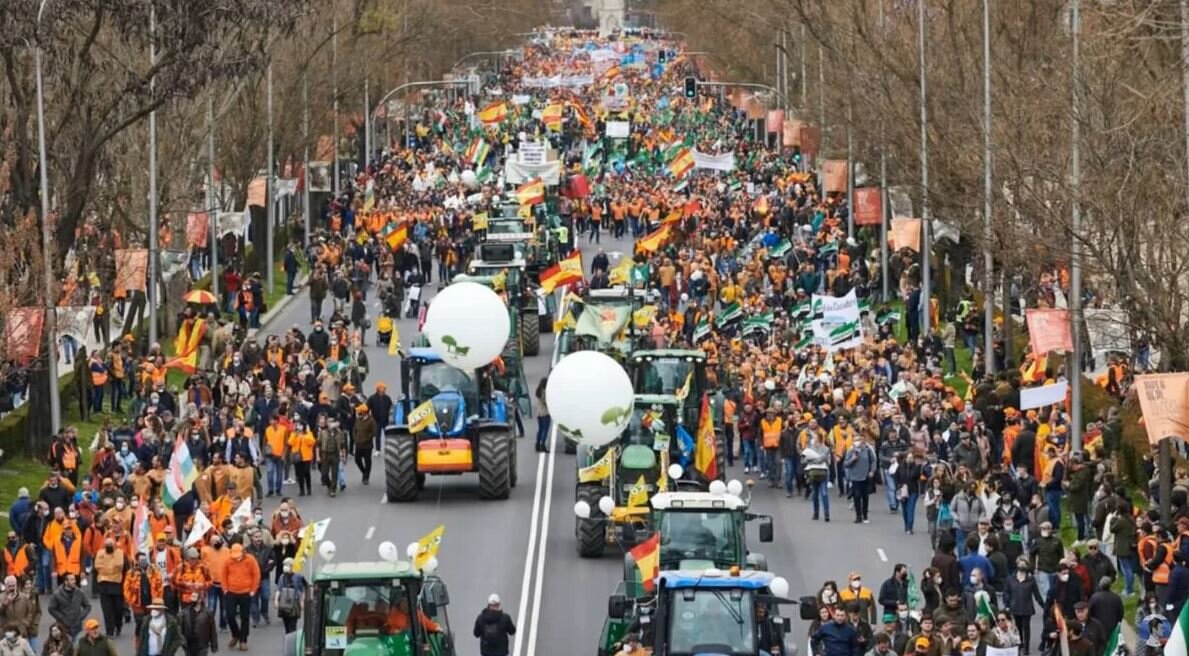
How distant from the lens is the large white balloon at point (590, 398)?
36.1 meters

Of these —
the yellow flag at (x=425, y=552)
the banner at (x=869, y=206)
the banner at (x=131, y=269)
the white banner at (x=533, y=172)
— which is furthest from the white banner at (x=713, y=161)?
the yellow flag at (x=425, y=552)

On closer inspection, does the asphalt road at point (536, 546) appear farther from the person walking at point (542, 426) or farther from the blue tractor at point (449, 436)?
the blue tractor at point (449, 436)

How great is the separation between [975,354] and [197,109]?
19.7m

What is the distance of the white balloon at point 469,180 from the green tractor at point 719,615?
59293mm

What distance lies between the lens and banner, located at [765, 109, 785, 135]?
10019cm

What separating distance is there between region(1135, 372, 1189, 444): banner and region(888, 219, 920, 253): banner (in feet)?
80.8

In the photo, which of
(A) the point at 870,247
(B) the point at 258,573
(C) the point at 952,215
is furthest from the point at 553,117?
(B) the point at 258,573

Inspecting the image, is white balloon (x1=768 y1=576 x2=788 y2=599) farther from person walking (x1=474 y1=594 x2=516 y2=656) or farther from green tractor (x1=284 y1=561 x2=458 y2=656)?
person walking (x1=474 y1=594 x2=516 y2=656)

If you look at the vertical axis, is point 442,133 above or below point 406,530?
above

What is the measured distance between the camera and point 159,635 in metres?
30.8

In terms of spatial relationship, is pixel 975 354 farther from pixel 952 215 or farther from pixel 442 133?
pixel 442 133

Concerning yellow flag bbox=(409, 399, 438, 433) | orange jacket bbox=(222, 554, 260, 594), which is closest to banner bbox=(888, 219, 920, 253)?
yellow flag bbox=(409, 399, 438, 433)

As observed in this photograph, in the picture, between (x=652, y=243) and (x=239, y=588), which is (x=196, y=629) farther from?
(x=652, y=243)

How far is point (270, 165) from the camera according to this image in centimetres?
7050
